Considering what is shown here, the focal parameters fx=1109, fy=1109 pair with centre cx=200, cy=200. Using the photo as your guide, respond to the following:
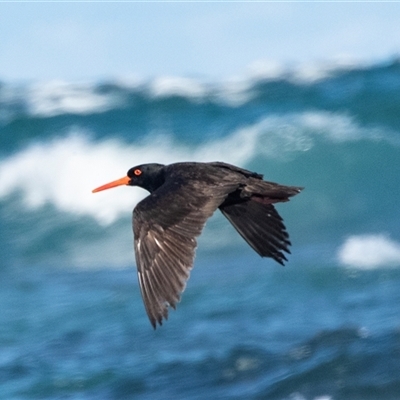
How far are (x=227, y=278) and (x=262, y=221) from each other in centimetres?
896

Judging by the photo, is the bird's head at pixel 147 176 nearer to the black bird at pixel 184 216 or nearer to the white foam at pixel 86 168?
the black bird at pixel 184 216

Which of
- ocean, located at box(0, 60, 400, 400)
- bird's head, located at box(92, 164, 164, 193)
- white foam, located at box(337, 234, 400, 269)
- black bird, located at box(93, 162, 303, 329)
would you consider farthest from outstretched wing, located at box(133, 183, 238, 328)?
white foam, located at box(337, 234, 400, 269)

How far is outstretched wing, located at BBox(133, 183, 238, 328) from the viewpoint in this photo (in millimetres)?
6555

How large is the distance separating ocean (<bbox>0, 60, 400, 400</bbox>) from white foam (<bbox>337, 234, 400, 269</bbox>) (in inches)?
1.4

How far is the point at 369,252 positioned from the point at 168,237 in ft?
36.0

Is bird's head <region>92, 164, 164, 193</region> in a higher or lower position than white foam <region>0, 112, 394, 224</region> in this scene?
lower

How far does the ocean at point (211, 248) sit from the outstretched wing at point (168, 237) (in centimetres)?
518

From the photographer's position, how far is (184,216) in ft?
23.0

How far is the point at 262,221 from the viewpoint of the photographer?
312 inches

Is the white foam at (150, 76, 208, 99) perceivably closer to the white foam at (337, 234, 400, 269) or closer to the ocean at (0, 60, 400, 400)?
the ocean at (0, 60, 400, 400)

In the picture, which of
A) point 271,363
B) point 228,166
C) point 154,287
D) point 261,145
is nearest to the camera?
point 154,287

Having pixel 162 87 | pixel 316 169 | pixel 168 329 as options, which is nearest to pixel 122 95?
pixel 162 87

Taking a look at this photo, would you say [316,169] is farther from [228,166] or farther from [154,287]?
[154,287]

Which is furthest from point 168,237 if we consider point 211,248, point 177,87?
point 177,87
